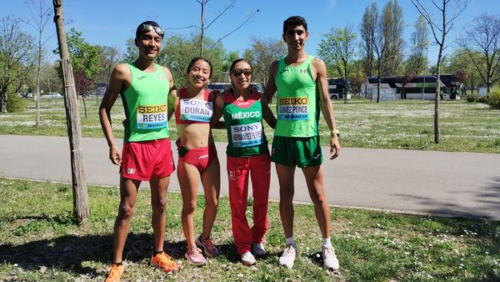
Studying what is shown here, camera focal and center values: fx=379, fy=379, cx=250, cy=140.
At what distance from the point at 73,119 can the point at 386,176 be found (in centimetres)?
568

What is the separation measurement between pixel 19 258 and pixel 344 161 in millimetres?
6836

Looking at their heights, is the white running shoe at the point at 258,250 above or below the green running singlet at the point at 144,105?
below

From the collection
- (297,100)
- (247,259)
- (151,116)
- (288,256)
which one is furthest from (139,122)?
(288,256)

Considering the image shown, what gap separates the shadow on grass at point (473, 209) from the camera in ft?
17.0

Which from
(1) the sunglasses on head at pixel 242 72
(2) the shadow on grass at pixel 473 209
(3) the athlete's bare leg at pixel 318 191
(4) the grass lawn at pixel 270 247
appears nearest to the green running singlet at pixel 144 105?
(1) the sunglasses on head at pixel 242 72

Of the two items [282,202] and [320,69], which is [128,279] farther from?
[320,69]

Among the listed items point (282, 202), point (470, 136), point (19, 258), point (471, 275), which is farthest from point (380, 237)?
point (470, 136)

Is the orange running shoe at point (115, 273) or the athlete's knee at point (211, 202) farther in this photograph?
the athlete's knee at point (211, 202)

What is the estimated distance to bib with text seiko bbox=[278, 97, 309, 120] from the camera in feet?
11.3

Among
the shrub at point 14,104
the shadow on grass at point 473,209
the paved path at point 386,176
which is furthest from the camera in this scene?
the shrub at point 14,104

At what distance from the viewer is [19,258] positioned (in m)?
3.80

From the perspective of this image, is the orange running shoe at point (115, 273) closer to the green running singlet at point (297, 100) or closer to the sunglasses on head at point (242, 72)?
the green running singlet at point (297, 100)

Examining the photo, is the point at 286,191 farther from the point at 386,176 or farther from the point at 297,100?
A: the point at 386,176

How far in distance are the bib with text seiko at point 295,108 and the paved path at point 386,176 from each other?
262 cm
